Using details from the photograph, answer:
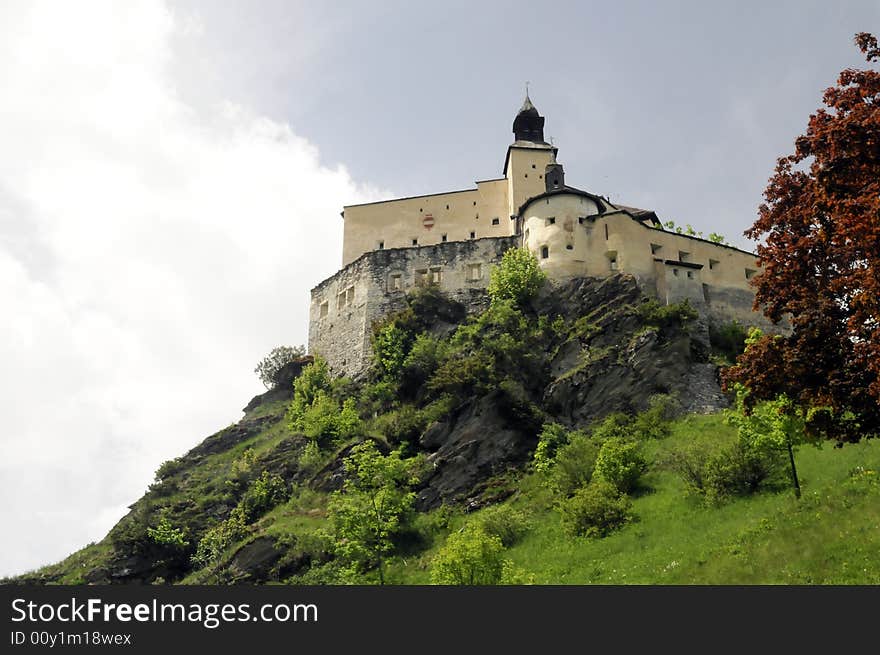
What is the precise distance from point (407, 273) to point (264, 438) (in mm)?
14645

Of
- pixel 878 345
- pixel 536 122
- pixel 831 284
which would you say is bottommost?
pixel 878 345

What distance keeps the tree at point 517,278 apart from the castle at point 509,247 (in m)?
1.05

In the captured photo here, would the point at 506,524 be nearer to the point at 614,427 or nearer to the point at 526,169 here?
the point at 614,427

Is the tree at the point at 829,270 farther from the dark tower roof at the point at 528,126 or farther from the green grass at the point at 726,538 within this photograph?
the dark tower roof at the point at 528,126

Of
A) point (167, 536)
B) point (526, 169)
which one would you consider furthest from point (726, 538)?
point (526, 169)

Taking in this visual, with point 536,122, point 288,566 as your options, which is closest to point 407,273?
point 536,122

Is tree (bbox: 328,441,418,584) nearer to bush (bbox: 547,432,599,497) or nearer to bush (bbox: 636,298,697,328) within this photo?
bush (bbox: 547,432,599,497)

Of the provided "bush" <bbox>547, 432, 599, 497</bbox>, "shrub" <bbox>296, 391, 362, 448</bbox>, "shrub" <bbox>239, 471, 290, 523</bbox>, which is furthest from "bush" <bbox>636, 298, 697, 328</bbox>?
"shrub" <bbox>239, 471, 290, 523</bbox>

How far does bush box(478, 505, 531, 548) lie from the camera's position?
117 feet

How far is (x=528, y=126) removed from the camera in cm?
6919

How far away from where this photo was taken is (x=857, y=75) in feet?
64.5

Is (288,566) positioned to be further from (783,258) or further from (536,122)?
(536,122)

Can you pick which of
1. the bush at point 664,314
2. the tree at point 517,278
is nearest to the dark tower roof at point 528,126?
the tree at point 517,278

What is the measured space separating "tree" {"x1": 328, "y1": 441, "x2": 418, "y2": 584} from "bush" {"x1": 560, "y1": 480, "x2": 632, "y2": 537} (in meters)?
7.63
